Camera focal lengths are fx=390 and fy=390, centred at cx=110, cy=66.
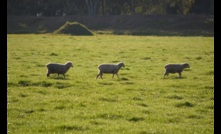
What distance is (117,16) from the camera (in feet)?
335

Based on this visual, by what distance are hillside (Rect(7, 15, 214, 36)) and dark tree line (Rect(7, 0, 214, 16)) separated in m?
6.13

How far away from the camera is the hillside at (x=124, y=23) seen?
89000 mm

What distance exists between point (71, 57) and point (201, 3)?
72908 mm

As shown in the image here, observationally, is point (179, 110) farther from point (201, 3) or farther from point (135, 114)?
point (201, 3)

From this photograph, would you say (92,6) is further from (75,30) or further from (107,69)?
(107,69)

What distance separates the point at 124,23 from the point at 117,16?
550 cm

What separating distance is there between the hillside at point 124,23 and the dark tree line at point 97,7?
6.13 metres

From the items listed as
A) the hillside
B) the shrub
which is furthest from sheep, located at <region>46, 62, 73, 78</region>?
the hillside

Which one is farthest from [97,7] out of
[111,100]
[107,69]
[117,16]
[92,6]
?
[111,100]

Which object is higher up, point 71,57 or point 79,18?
point 79,18

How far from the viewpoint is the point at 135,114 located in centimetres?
1498

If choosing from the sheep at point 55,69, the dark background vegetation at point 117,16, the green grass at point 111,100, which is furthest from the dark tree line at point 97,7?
the sheep at point 55,69

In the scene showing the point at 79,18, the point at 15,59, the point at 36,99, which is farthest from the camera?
the point at 79,18
